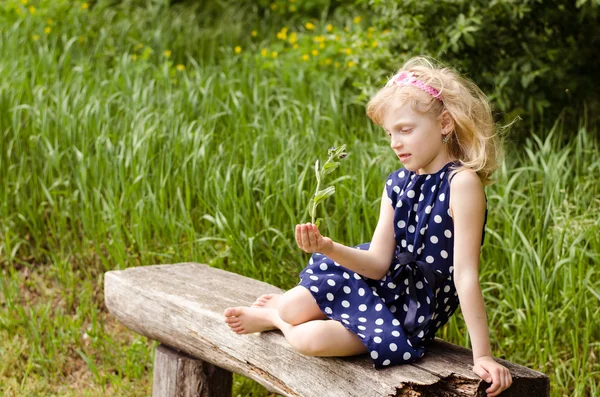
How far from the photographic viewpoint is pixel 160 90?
502 centimetres

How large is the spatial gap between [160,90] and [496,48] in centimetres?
199

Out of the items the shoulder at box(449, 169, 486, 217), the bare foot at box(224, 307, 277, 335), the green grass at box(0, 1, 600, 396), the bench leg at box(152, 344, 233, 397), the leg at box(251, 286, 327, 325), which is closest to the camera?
the shoulder at box(449, 169, 486, 217)

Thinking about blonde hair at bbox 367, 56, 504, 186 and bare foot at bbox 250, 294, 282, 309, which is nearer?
blonde hair at bbox 367, 56, 504, 186

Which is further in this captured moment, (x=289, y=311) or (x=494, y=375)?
(x=289, y=311)

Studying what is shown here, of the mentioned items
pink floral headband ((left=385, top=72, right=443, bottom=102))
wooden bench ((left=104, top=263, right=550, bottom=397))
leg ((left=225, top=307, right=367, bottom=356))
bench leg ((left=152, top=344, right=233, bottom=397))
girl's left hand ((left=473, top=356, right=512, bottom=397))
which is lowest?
bench leg ((left=152, top=344, right=233, bottom=397))

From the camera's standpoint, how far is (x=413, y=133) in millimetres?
2176

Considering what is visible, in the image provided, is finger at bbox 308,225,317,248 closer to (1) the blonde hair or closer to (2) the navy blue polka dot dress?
(2) the navy blue polka dot dress

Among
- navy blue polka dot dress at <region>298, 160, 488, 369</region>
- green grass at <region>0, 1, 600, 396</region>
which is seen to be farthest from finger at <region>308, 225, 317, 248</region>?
green grass at <region>0, 1, 600, 396</region>

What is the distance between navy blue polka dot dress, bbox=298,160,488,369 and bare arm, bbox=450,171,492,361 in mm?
60

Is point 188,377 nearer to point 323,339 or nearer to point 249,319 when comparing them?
point 249,319

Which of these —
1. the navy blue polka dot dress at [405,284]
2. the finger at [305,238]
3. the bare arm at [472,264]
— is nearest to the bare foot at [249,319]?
the navy blue polka dot dress at [405,284]

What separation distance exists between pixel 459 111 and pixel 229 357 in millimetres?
1053

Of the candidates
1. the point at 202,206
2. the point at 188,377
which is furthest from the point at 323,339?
the point at 202,206

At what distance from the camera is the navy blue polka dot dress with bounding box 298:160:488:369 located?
2.17 m
